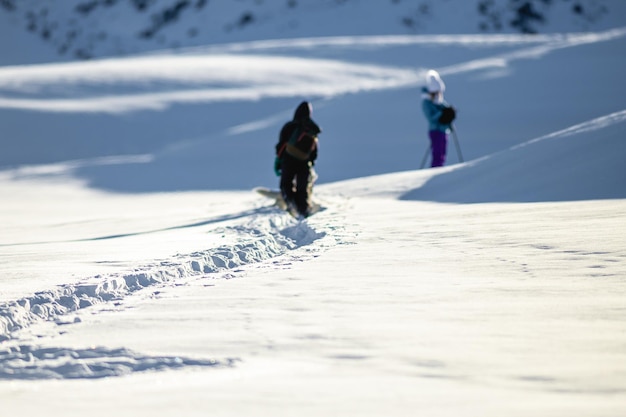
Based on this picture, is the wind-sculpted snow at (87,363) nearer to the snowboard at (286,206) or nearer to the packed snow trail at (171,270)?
the packed snow trail at (171,270)

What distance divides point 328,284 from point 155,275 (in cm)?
101

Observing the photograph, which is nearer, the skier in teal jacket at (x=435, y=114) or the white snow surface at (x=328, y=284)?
the white snow surface at (x=328, y=284)

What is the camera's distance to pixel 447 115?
13055 mm

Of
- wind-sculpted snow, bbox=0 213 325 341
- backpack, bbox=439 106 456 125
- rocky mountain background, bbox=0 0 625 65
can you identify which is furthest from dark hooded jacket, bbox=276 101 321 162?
rocky mountain background, bbox=0 0 625 65

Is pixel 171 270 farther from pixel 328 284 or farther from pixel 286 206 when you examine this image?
pixel 286 206

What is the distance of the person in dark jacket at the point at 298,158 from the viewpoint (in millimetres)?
9359

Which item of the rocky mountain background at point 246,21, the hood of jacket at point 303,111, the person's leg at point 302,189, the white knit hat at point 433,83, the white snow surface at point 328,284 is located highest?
the rocky mountain background at point 246,21

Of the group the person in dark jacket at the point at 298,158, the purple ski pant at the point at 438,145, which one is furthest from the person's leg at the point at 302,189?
the purple ski pant at the point at 438,145

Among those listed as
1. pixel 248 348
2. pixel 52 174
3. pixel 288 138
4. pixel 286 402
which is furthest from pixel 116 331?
pixel 52 174

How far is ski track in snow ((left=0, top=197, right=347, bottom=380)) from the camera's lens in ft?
11.8

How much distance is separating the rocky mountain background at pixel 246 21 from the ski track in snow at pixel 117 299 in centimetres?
4049

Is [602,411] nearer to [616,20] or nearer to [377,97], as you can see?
[377,97]

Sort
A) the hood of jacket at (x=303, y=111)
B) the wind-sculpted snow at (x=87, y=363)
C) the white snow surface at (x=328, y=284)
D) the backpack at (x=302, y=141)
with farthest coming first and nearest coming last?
the backpack at (x=302, y=141)
the hood of jacket at (x=303, y=111)
the wind-sculpted snow at (x=87, y=363)
the white snow surface at (x=328, y=284)

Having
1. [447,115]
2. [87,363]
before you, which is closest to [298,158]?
[447,115]
